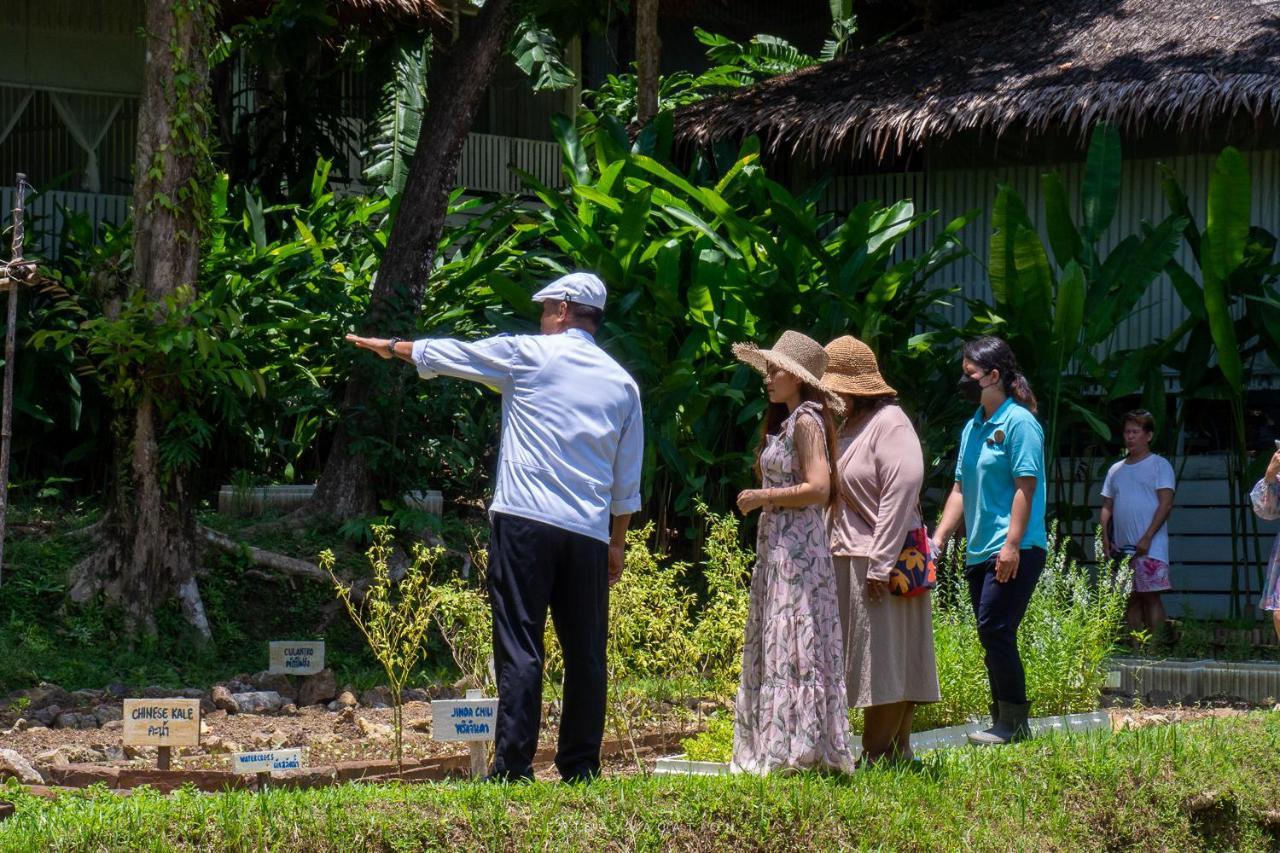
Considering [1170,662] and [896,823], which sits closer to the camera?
[896,823]

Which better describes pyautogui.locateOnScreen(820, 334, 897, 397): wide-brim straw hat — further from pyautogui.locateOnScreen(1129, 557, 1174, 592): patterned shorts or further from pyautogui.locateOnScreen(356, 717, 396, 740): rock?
pyautogui.locateOnScreen(1129, 557, 1174, 592): patterned shorts

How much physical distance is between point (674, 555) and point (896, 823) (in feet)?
23.1

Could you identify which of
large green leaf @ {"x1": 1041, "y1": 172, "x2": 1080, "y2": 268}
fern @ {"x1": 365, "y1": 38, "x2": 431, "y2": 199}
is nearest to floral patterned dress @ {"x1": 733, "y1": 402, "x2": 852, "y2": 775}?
large green leaf @ {"x1": 1041, "y1": 172, "x2": 1080, "y2": 268}

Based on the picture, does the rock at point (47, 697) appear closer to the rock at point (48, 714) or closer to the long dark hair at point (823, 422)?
the rock at point (48, 714)

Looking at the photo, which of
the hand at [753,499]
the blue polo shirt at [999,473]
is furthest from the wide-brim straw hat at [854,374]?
the blue polo shirt at [999,473]

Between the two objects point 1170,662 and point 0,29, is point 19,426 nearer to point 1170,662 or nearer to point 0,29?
point 0,29

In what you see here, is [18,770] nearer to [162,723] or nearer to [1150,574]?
[162,723]

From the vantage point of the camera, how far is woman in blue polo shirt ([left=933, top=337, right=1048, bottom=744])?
23.3 feet

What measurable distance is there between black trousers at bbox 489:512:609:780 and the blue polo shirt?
6.78ft


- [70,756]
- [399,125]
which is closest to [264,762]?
[70,756]

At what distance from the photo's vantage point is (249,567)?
10.8 m

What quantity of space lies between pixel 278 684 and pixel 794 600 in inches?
158

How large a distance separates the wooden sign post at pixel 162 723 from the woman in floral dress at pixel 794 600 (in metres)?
2.10

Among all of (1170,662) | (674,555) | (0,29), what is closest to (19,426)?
(0,29)
